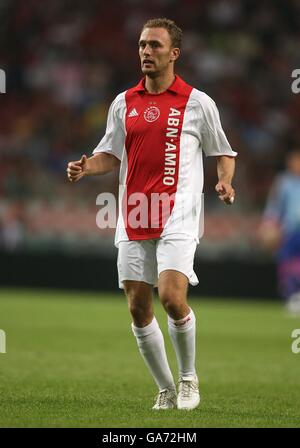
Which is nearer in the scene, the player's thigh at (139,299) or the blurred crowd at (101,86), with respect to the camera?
the player's thigh at (139,299)

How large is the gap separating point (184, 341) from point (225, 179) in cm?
102

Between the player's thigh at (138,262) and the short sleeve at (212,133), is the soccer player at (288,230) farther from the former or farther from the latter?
the player's thigh at (138,262)

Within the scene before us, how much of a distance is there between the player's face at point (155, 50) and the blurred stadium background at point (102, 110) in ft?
36.7

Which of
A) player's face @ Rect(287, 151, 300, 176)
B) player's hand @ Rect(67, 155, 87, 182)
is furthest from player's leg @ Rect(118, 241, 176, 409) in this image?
player's face @ Rect(287, 151, 300, 176)

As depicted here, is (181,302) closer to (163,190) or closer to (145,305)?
(145,305)

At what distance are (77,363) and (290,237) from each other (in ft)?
23.6

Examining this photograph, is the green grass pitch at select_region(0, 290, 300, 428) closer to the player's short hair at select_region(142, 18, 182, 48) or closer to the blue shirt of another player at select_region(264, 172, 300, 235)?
the blue shirt of another player at select_region(264, 172, 300, 235)

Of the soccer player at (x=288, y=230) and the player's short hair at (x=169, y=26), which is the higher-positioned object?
the player's short hair at (x=169, y=26)

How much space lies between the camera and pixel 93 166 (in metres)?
6.34

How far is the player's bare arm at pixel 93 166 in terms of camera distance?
6082mm

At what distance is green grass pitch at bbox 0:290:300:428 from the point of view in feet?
18.4

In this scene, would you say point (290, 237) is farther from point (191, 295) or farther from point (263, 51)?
point (263, 51)

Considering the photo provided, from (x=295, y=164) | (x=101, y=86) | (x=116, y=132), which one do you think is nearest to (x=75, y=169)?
(x=116, y=132)

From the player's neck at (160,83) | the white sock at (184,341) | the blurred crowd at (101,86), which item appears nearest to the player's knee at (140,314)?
the white sock at (184,341)
